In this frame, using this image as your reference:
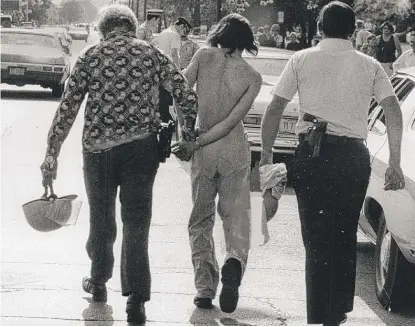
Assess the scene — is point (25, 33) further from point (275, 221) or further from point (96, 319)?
point (96, 319)

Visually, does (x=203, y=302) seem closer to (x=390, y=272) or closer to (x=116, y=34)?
(x=390, y=272)

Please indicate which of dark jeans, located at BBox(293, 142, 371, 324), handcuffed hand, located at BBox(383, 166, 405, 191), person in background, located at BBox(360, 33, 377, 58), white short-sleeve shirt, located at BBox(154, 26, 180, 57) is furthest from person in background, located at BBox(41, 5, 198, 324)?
person in background, located at BBox(360, 33, 377, 58)

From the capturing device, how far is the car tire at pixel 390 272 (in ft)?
21.1

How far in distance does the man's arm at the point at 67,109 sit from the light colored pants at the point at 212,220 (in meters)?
0.90

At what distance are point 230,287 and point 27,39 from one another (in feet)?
66.1

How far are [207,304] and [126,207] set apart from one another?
0.93m

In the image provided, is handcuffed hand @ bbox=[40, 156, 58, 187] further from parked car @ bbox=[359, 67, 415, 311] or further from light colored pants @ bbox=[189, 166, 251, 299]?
parked car @ bbox=[359, 67, 415, 311]

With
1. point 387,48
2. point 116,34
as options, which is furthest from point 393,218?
point 387,48

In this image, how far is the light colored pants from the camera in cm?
637

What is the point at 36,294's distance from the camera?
658 centimetres

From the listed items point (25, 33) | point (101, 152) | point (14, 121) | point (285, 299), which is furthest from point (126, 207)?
point (25, 33)

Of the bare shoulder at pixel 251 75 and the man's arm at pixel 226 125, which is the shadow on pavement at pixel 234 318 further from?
the bare shoulder at pixel 251 75

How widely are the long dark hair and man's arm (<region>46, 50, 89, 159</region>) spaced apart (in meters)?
0.92

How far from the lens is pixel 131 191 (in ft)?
19.2
